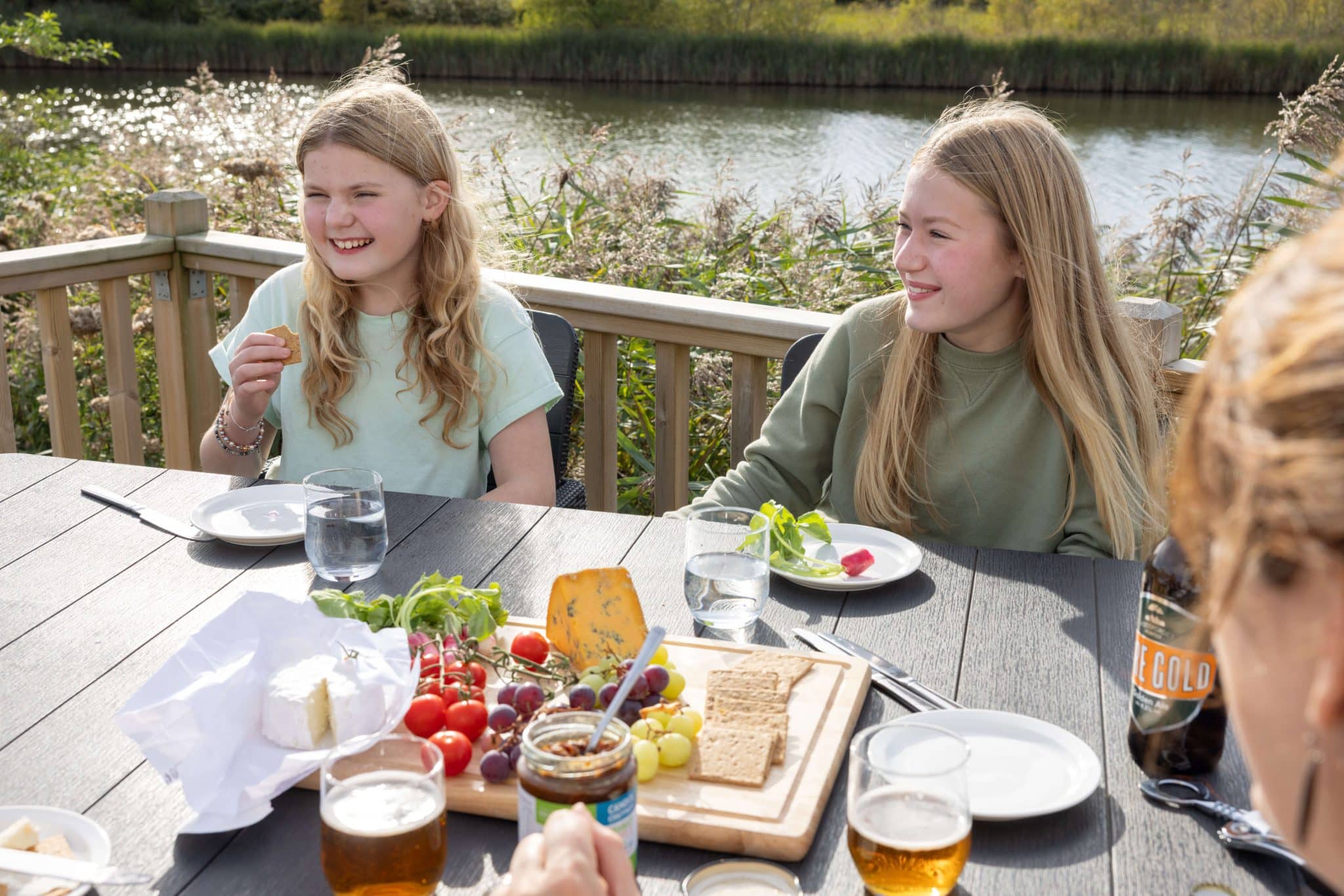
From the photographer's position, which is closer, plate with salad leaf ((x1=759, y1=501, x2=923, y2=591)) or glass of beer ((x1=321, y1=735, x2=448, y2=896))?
glass of beer ((x1=321, y1=735, x2=448, y2=896))

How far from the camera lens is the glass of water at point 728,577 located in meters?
1.48

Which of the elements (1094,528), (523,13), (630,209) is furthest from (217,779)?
(523,13)

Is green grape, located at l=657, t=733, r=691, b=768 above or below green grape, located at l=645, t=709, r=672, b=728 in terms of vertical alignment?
below

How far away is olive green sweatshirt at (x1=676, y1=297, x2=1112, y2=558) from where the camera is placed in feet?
7.03

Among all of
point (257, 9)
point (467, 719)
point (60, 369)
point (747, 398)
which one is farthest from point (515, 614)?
point (257, 9)

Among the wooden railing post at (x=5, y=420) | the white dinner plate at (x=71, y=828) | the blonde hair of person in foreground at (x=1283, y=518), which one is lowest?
the wooden railing post at (x=5, y=420)

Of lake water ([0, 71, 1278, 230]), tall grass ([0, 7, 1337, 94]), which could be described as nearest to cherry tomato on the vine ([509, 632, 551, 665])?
lake water ([0, 71, 1278, 230])

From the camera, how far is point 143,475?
2074mm

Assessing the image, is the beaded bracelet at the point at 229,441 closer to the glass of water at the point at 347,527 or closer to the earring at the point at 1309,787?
the glass of water at the point at 347,527

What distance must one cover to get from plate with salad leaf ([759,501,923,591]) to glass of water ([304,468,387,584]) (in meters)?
0.53

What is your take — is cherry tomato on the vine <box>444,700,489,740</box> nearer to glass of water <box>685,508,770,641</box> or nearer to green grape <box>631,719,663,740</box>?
green grape <box>631,719,663,740</box>

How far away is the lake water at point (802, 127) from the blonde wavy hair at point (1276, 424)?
4782mm

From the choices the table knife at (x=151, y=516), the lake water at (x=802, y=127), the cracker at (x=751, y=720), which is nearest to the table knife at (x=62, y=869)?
the cracker at (x=751, y=720)

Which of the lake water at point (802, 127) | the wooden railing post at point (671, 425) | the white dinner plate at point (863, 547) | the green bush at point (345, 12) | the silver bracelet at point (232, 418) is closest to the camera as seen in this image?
the white dinner plate at point (863, 547)
